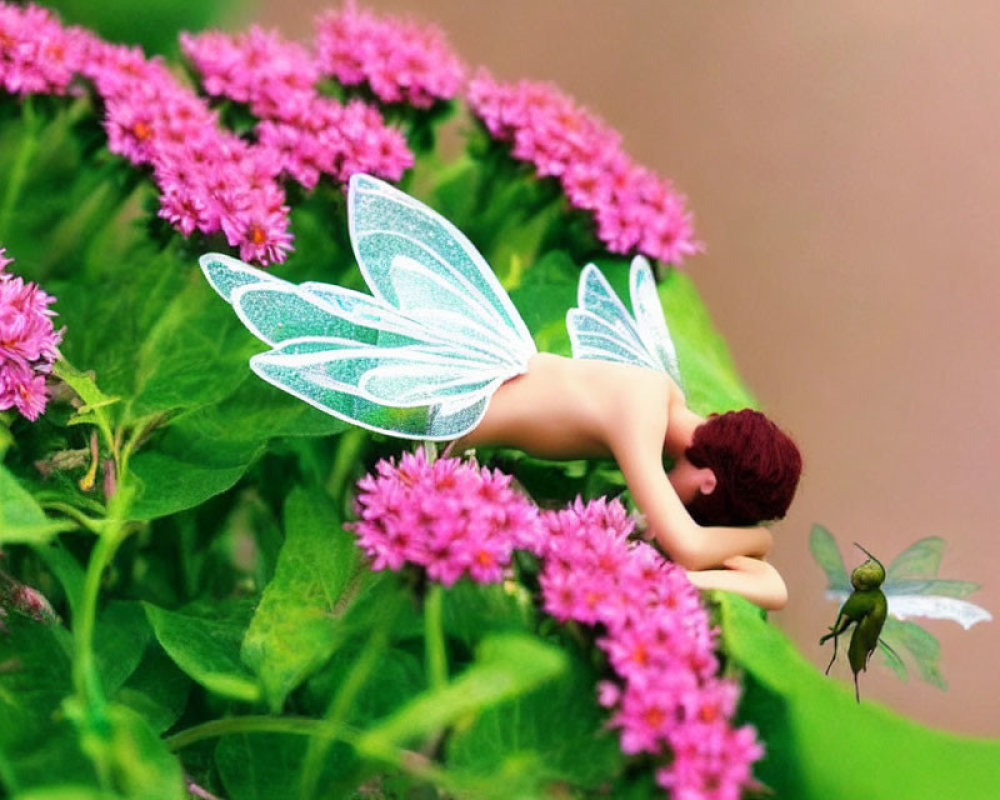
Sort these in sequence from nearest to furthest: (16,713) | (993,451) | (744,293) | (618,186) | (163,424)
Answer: (16,713) < (163,424) < (618,186) < (993,451) < (744,293)


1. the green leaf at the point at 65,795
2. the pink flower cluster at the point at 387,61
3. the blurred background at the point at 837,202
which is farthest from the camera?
the blurred background at the point at 837,202

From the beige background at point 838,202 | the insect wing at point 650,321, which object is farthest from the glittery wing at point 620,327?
the beige background at point 838,202

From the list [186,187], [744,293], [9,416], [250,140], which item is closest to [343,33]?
[250,140]

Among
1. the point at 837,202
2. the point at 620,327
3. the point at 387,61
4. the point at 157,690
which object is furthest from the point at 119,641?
the point at 837,202

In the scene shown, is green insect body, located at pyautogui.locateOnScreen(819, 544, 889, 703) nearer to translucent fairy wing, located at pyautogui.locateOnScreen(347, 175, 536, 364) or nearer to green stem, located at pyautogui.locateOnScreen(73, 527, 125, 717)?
translucent fairy wing, located at pyautogui.locateOnScreen(347, 175, 536, 364)

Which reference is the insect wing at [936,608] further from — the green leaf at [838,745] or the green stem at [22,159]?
the green stem at [22,159]

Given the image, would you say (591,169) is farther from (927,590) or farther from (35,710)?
(35,710)

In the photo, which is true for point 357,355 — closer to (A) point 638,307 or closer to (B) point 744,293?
(A) point 638,307
